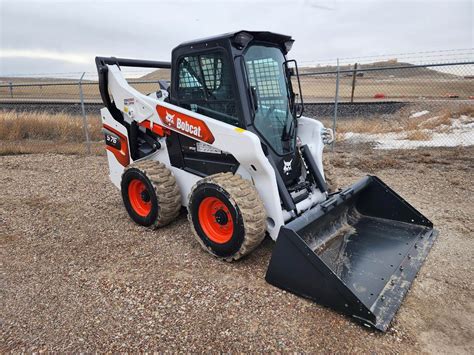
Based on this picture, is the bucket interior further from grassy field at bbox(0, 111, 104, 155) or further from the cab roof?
grassy field at bbox(0, 111, 104, 155)

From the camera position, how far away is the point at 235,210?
3.38 meters

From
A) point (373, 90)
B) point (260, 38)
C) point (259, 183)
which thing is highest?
point (260, 38)

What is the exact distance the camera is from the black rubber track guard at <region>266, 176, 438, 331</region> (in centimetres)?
291

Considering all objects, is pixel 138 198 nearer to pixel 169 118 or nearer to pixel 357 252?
pixel 169 118

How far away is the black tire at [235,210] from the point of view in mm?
3350

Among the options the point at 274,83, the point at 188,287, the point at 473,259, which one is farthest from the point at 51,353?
the point at 473,259

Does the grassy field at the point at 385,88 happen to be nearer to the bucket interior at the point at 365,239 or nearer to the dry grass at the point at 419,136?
the dry grass at the point at 419,136

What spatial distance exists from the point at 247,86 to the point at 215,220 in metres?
1.39

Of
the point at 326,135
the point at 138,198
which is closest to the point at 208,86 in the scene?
the point at 326,135

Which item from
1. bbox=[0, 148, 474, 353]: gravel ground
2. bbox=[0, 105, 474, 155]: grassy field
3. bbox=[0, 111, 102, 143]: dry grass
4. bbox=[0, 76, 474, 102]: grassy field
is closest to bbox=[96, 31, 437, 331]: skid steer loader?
bbox=[0, 148, 474, 353]: gravel ground

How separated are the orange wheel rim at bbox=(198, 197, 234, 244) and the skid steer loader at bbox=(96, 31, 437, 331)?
1 centimetres

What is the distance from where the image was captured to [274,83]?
4074 mm

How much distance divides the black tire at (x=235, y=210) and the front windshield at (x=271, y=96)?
0.64 meters

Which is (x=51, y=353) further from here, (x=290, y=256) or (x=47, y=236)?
(x=47, y=236)
